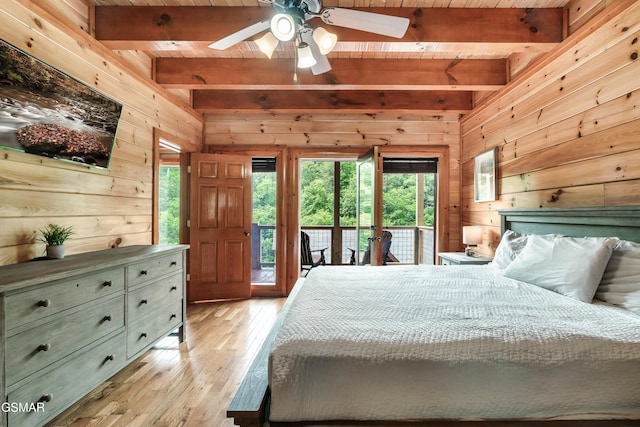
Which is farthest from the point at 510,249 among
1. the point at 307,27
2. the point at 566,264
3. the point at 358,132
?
the point at 358,132

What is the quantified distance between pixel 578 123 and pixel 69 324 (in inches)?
140

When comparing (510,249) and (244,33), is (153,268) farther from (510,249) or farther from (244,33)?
(510,249)

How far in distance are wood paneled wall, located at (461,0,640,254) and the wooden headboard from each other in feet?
0.50

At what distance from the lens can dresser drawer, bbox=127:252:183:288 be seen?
2.09 meters

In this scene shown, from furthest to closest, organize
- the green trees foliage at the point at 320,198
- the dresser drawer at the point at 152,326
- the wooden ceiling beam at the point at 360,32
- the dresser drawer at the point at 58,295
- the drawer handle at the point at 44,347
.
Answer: the green trees foliage at the point at 320,198 → the wooden ceiling beam at the point at 360,32 → the dresser drawer at the point at 152,326 → the drawer handle at the point at 44,347 → the dresser drawer at the point at 58,295

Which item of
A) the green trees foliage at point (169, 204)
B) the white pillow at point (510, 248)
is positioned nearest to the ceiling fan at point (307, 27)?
the white pillow at point (510, 248)

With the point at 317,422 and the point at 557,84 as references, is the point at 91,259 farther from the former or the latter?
the point at 557,84

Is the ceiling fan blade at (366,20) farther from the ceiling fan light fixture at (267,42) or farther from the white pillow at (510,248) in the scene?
the white pillow at (510,248)

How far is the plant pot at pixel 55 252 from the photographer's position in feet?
6.11

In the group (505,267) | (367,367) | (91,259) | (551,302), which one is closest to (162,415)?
(91,259)

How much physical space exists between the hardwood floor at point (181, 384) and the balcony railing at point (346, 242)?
3042 mm

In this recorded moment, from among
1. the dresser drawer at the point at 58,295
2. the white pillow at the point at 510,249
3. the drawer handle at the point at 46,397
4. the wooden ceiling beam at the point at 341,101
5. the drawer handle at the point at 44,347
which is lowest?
the drawer handle at the point at 46,397

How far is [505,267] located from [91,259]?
2.98 metres

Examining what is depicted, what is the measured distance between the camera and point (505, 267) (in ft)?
7.97
